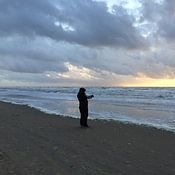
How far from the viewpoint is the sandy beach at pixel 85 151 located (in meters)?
9.75

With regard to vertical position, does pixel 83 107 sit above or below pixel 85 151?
above

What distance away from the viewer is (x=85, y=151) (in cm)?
1214

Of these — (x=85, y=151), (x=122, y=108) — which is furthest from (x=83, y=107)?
(x=122, y=108)

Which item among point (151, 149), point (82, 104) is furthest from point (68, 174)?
point (82, 104)

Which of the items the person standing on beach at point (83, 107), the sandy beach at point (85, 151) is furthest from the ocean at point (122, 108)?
the sandy beach at point (85, 151)

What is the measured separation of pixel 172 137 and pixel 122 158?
16.6 feet

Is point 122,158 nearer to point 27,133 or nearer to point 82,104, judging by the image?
point 27,133

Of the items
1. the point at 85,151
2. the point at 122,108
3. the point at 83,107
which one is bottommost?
the point at 85,151

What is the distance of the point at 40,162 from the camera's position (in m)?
10.4

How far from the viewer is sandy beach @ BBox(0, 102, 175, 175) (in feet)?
32.0

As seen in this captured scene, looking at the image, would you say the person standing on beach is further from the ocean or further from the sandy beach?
the ocean

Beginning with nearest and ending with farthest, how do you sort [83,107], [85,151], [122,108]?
1. [85,151]
2. [83,107]
3. [122,108]

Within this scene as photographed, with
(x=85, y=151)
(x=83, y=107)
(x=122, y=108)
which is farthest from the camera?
(x=122, y=108)

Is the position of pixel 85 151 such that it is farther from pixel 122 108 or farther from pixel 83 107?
pixel 122 108
